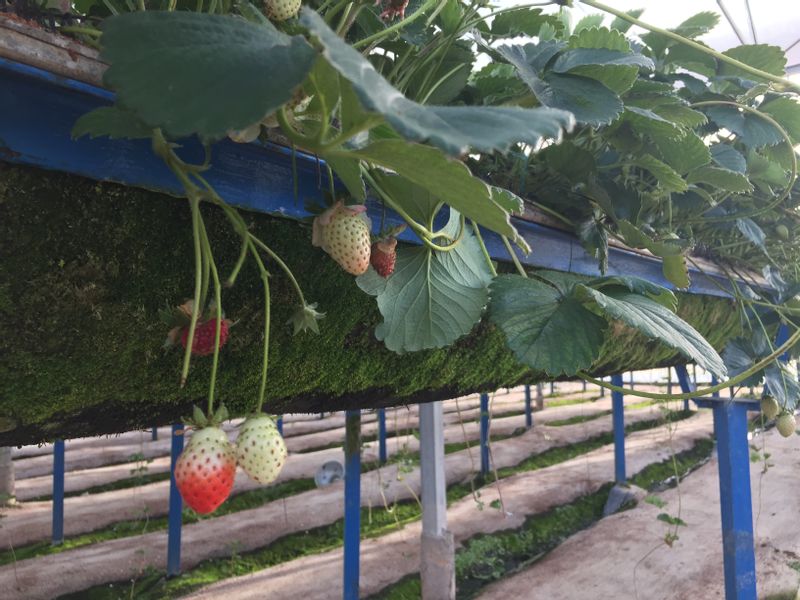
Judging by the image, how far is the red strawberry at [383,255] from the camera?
537 millimetres

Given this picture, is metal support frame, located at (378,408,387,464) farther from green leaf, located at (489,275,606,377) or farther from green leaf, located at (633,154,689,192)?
green leaf, located at (489,275,606,377)

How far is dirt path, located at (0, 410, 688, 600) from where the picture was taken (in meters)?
3.70

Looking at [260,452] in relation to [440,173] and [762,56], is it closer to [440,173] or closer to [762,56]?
[440,173]

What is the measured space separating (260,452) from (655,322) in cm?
37

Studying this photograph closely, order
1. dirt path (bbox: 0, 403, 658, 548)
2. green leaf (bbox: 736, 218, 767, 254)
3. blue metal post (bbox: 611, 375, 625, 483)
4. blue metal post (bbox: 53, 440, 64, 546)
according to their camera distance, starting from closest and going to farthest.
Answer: green leaf (bbox: 736, 218, 767, 254) → blue metal post (bbox: 53, 440, 64, 546) → dirt path (bbox: 0, 403, 658, 548) → blue metal post (bbox: 611, 375, 625, 483)

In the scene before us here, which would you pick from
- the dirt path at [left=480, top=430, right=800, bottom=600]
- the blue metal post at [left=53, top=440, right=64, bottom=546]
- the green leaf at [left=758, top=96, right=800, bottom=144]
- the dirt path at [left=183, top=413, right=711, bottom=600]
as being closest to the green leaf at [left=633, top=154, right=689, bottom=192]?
the green leaf at [left=758, top=96, right=800, bottom=144]

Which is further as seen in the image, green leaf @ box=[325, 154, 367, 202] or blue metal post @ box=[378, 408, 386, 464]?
blue metal post @ box=[378, 408, 386, 464]

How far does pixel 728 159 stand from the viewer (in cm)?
97

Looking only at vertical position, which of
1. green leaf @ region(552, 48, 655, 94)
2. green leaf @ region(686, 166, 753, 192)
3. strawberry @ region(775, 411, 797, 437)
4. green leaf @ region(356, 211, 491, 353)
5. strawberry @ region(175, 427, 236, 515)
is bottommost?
strawberry @ region(775, 411, 797, 437)

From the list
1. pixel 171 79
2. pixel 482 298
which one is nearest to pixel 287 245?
pixel 482 298

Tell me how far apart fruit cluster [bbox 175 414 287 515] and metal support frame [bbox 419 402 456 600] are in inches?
111

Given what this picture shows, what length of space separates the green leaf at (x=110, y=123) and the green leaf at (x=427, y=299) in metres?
0.26

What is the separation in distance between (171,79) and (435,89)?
477 millimetres

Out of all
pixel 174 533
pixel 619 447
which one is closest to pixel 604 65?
pixel 174 533
